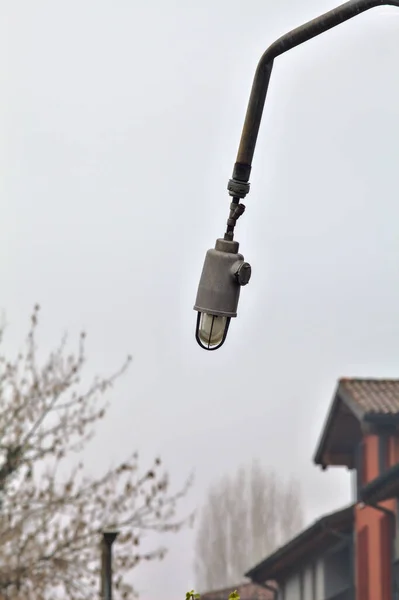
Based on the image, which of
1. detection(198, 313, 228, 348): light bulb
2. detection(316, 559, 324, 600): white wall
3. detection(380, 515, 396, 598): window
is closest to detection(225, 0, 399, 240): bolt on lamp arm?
detection(198, 313, 228, 348): light bulb

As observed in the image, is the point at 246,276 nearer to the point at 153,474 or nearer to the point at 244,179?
the point at 244,179

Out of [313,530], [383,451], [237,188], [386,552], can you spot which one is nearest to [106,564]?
[386,552]

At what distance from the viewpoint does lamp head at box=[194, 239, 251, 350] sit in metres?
5.43

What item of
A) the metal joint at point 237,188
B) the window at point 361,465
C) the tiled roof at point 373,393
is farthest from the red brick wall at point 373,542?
the metal joint at point 237,188

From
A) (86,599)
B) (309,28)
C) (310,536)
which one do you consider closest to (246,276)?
(309,28)

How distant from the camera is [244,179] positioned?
5.41m

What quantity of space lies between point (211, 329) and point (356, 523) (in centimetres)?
1749

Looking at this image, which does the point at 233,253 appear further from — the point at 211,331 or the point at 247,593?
the point at 247,593

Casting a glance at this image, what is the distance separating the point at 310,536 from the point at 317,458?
11.3 ft

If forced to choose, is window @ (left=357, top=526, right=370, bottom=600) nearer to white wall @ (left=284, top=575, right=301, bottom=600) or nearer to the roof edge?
the roof edge

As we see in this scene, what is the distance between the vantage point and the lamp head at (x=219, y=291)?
543cm

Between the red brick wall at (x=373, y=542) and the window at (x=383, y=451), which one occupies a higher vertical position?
the window at (x=383, y=451)

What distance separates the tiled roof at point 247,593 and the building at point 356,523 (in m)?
7.31

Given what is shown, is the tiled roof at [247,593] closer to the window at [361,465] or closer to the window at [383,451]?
the window at [361,465]
